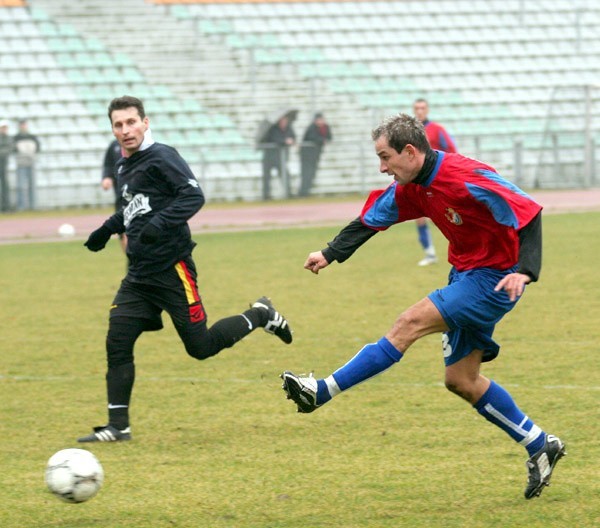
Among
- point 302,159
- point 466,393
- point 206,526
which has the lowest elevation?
point 302,159

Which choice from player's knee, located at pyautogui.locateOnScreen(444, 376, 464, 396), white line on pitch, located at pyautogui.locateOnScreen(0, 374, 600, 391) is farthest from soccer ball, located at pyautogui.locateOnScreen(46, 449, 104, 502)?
white line on pitch, located at pyautogui.locateOnScreen(0, 374, 600, 391)

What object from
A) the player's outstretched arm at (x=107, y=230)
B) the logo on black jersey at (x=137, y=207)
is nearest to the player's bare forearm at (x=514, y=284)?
the logo on black jersey at (x=137, y=207)

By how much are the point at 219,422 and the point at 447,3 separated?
2890cm

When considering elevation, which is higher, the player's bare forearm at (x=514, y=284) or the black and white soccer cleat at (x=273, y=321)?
the player's bare forearm at (x=514, y=284)

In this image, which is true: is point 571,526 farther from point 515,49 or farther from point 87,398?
point 515,49

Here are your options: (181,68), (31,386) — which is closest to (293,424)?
(31,386)

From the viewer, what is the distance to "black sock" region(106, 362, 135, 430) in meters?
7.05

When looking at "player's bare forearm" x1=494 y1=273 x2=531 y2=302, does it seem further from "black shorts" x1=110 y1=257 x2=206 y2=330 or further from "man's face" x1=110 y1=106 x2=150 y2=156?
"man's face" x1=110 y1=106 x2=150 y2=156

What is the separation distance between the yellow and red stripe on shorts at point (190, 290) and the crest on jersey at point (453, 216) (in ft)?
6.62

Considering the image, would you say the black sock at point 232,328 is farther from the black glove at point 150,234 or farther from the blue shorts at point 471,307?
the blue shorts at point 471,307

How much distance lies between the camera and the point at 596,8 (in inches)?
1384

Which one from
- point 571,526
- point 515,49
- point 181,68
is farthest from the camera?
point 515,49

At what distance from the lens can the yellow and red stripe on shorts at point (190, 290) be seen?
717 centimetres

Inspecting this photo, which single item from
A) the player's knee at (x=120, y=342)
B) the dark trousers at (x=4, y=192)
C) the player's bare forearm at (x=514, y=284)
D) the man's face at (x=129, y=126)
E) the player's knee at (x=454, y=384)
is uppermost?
the man's face at (x=129, y=126)
